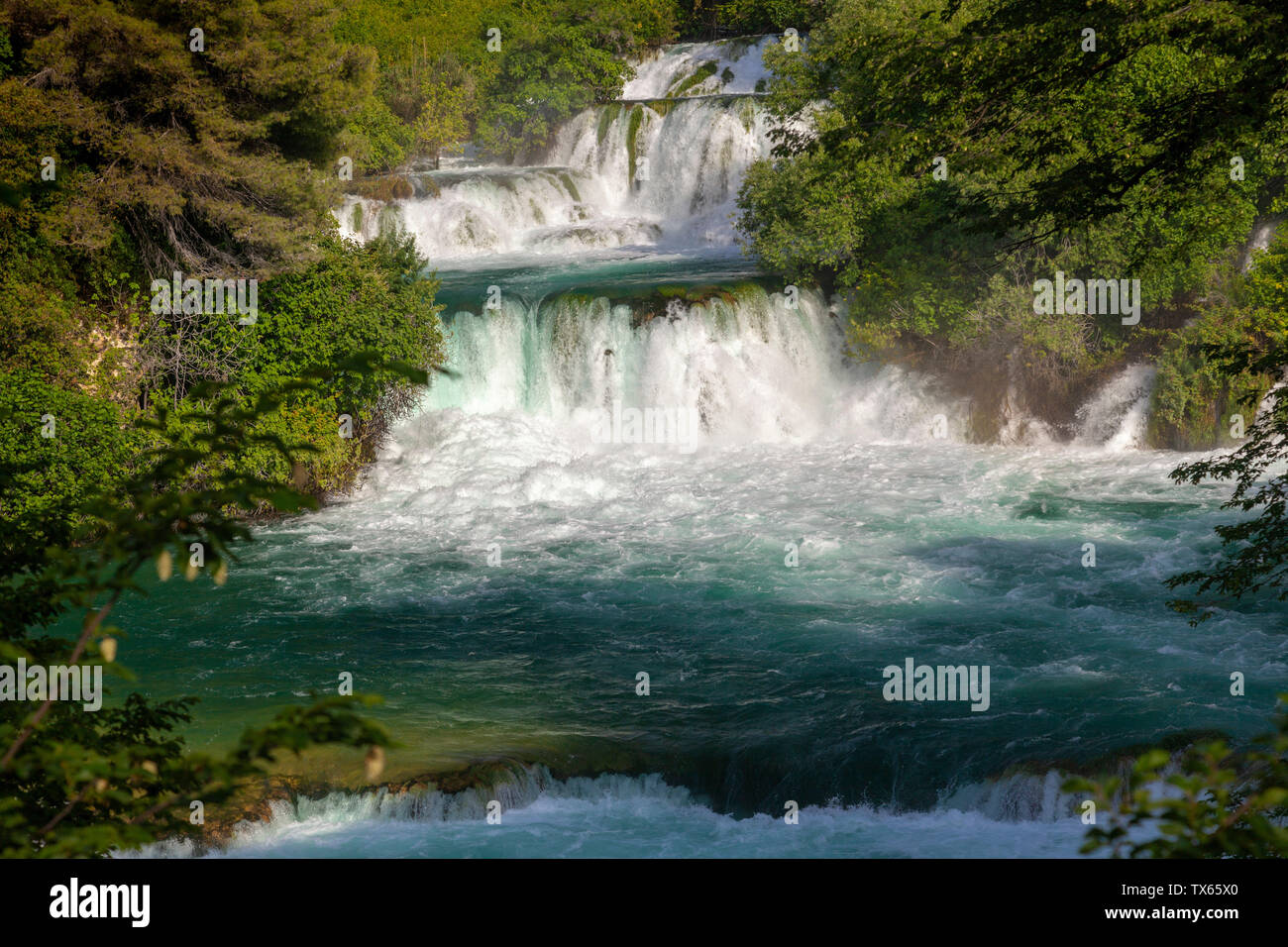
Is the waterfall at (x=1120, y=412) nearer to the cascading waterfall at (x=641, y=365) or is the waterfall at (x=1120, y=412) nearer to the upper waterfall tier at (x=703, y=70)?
the cascading waterfall at (x=641, y=365)

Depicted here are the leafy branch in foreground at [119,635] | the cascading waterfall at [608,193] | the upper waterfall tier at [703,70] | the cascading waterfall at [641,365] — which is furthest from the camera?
the upper waterfall tier at [703,70]

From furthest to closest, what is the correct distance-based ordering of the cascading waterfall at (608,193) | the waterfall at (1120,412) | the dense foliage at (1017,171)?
1. the cascading waterfall at (608,193)
2. the waterfall at (1120,412)
3. the dense foliage at (1017,171)

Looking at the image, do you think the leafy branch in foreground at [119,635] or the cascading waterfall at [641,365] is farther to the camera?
the cascading waterfall at [641,365]

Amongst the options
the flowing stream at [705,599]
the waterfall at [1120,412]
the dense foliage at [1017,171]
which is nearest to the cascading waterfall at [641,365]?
the flowing stream at [705,599]

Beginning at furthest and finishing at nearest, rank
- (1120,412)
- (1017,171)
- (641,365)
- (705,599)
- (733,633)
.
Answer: (641,365) → (1120,412) → (705,599) → (733,633) → (1017,171)

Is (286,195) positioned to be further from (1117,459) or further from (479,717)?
(1117,459)

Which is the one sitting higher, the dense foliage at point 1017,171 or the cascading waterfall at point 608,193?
the cascading waterfall at point 608,193

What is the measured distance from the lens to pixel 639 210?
36.1 meters

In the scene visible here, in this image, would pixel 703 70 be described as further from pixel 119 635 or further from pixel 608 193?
pixel 119 635

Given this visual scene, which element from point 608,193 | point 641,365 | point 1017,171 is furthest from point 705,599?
point 608,193

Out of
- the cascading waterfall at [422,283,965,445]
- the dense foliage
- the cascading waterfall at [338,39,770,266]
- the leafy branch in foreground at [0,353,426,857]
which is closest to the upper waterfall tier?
the cascading waterfall at [338,39,770,266]

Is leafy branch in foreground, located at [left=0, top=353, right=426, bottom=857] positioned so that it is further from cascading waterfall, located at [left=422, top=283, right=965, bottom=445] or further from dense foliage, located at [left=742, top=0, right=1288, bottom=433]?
cascading waterfall, located at [left=422, top=283, right=965, bottom=445]
